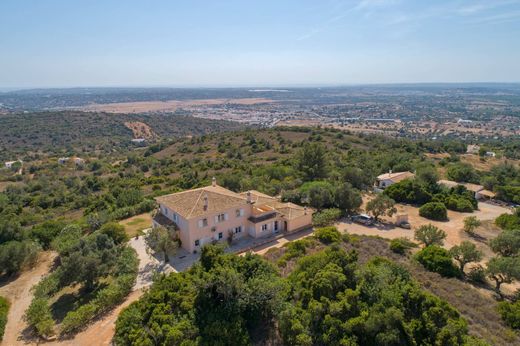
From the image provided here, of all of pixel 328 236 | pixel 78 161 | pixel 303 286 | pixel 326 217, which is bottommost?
pixel 78 161

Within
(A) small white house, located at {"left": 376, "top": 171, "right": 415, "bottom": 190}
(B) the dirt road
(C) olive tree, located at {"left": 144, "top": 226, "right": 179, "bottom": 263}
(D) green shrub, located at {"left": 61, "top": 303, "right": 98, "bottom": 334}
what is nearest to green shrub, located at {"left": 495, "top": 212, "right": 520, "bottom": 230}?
(A) small white house, located at {"left": 376, "top": 171, "right": 415, "bottom": 190}

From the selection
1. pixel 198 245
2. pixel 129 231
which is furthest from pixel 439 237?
pixel 129 231

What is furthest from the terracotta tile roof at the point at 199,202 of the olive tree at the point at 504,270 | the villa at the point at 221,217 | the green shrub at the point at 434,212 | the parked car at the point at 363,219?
the green shrub at the point at 434,212

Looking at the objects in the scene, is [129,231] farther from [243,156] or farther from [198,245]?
[243,156]

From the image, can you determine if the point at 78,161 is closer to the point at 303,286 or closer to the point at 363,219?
the point at 363,219

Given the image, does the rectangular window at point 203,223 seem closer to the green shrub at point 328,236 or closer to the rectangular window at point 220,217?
the rectangular window at point 220,217

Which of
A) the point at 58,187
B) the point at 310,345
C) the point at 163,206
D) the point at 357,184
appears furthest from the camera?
the point at 58,187

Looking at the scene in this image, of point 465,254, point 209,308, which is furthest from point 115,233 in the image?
point 465,254
